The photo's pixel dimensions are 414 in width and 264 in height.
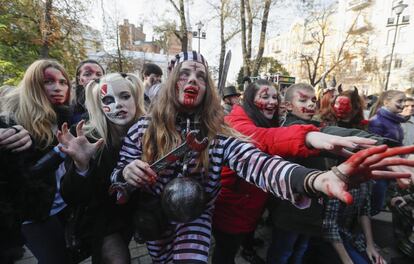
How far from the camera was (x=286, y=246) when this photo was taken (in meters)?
2.23

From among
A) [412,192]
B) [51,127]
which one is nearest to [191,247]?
[51,127]

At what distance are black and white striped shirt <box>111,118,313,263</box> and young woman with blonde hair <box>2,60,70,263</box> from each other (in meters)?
0.46

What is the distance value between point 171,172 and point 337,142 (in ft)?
3.29

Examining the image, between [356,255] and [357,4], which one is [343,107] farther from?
[357,4]

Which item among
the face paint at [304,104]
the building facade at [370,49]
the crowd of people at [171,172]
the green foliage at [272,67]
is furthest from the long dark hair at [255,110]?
the green foliage at [272,67]

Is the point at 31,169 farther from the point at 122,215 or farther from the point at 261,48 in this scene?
the point at 261,48

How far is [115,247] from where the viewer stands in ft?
4.96

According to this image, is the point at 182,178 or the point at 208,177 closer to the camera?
the point at 182,178

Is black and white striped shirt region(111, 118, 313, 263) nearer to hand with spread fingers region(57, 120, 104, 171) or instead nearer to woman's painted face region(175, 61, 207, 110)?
hand with spread fingers region(57, 120, 104, 171)

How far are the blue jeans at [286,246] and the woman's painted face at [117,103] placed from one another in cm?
171

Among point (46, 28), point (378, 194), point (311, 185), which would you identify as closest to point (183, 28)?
point (46, 28)

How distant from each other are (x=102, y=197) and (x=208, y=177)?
747mm

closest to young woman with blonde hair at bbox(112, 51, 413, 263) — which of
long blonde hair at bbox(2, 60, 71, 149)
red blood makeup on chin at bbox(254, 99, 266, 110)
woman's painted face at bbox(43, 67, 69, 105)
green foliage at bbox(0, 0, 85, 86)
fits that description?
long blonde hair at bbox(2, 60, 71, 149)

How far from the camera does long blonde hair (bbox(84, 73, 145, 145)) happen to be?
187cm
